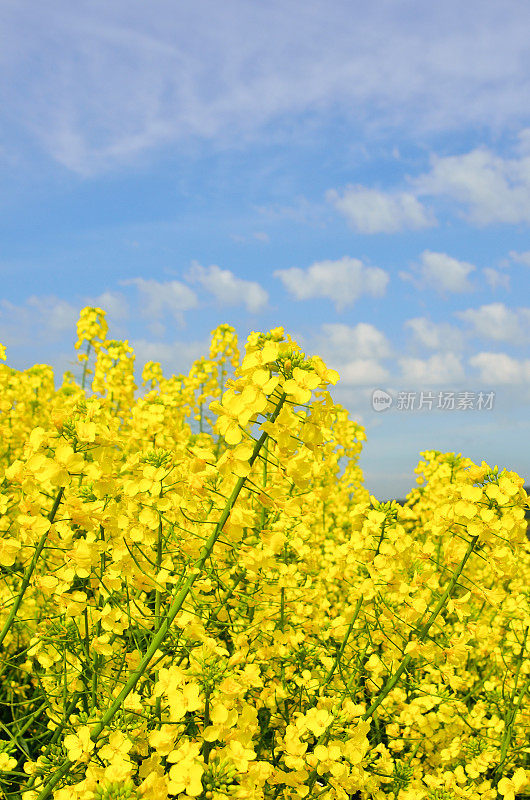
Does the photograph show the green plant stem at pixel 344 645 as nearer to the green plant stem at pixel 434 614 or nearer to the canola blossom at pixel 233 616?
the canola blossom at pixel 233 616

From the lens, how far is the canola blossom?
1976 mm

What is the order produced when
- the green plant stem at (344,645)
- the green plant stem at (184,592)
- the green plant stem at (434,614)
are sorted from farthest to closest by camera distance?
the green plant stem at (344,645), the green plant stem at (434,614), the green plant stem at (184,592)

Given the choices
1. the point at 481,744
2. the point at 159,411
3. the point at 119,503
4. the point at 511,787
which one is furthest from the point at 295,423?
the point at 159,411

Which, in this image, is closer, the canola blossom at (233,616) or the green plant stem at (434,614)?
the canola blossom at (233,616)

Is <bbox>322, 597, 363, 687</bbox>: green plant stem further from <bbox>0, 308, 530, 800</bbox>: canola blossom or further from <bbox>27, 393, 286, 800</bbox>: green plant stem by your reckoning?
<bbox>27, 393, 286, 800</bbox>: green plant stem

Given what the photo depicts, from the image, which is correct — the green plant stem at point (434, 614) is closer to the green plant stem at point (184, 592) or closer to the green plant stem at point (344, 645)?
the green plant stem at point (344, 645)

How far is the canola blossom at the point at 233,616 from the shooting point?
198cm

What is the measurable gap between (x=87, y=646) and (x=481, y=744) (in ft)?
8.30

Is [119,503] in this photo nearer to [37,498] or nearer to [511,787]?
[37,498]

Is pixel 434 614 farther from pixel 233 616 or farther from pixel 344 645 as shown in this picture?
pixel 233 616

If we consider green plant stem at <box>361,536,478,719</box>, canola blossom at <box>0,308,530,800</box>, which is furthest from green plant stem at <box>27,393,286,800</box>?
green plant stem at <box>361,536,478,719</box>

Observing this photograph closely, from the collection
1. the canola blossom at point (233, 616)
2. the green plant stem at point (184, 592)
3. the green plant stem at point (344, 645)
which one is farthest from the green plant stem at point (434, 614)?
the green plant stem at point (184, 592)

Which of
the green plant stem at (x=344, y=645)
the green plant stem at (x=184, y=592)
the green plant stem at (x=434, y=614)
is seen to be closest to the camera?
the green plant stem at (x=184, y=592)

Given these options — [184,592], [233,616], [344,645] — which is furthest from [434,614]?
[184,592]
